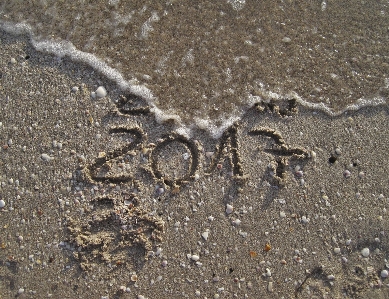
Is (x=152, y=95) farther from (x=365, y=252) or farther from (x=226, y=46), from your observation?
(x=365, y=252)

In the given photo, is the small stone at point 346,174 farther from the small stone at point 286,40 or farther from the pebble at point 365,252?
the small stone at point 286,40

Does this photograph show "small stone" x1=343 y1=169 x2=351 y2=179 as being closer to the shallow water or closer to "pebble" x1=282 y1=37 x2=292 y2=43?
the shallow water

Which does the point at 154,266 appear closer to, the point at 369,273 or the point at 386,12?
the point at 369,273

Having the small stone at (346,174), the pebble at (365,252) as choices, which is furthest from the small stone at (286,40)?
the pebble at (365,252)

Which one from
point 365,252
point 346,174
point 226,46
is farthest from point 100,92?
point 365,252

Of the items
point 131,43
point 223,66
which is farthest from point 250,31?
point 131,43
